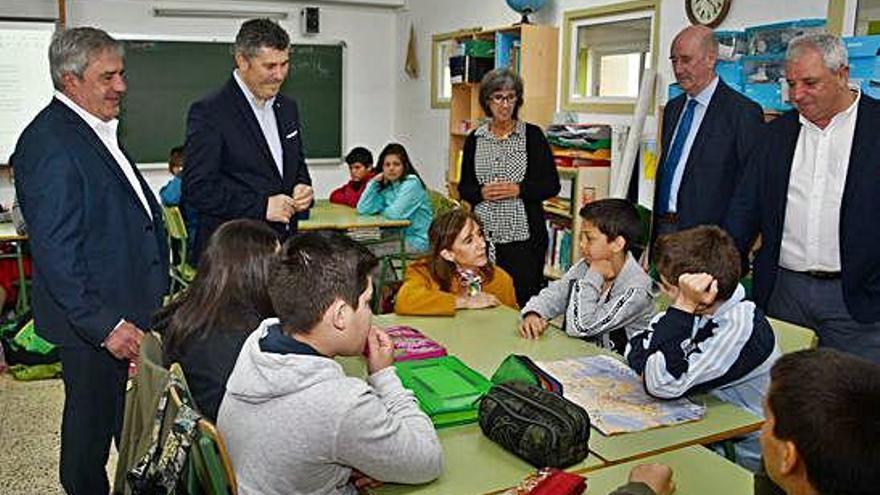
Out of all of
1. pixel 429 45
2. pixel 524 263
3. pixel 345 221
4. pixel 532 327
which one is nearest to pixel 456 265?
pixel 532 327

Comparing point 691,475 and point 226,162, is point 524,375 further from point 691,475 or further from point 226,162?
point 226,162

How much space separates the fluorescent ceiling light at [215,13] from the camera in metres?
6.21

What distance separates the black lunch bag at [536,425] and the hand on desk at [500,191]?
6.40 ft

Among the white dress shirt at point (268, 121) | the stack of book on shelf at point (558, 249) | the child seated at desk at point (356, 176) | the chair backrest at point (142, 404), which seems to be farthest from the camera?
the child seated at desk at point (356, 176)

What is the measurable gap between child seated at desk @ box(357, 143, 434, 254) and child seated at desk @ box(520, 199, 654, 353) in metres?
2.60

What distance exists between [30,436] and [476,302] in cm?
220

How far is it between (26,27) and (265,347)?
17.5 ft

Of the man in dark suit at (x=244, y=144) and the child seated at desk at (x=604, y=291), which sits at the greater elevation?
the man in dark suit at (x=244, y=144)

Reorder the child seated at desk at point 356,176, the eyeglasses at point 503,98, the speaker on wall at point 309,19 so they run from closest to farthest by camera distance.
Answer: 1. the eyeglasses at point 503,98
2. the child seated at desk at point 356,176
3. the speaker on wall at point 309,19

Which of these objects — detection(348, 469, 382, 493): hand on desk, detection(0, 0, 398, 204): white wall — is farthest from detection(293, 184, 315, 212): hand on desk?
detection(0, 0, 398, 204): white wall

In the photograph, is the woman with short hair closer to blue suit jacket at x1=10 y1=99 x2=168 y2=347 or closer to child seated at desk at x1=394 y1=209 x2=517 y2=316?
child seated at desk at x1=394 y1=209 x2=517 y2=316

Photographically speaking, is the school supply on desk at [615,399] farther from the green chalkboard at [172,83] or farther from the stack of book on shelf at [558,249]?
the green chalkboard at [172,83]

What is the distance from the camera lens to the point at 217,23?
6418 mm

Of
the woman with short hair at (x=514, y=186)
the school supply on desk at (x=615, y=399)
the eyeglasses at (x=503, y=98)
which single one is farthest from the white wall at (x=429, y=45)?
the school supply on desk at (x=615, y=399)
